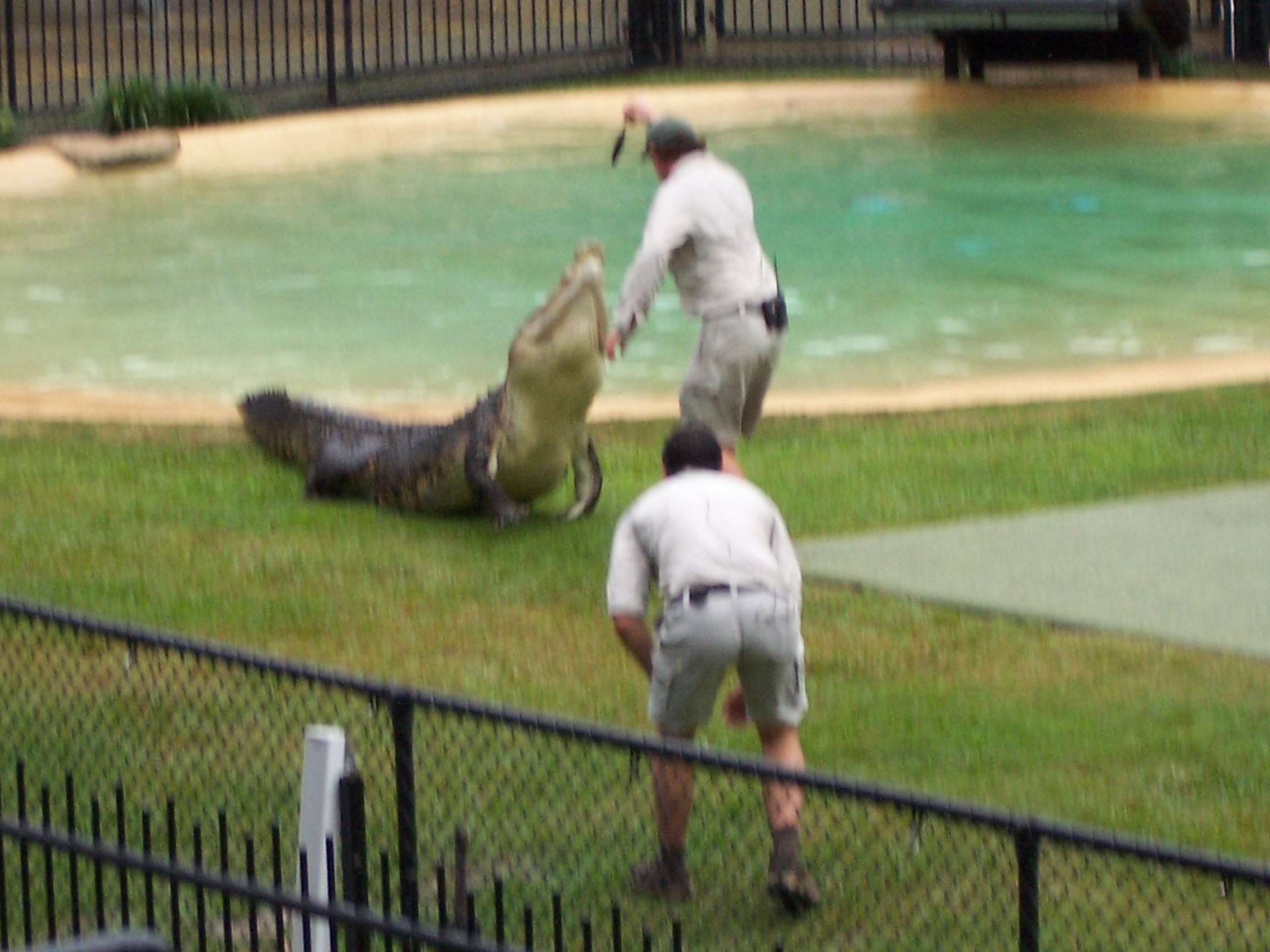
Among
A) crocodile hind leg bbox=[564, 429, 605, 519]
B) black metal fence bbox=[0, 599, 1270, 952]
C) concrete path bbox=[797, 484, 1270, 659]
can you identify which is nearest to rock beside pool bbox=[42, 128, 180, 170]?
crocodile hind leg bbox=[564, 429, 605, 519]

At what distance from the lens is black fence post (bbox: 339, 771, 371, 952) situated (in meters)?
4.59

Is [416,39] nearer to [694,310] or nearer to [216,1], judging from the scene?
[216,1]

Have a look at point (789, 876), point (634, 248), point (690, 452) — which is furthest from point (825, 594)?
point (634, 248)

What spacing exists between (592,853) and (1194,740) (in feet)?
6.56

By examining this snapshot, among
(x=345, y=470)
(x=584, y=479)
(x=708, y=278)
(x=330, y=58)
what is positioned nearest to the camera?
(x=708, y=278)

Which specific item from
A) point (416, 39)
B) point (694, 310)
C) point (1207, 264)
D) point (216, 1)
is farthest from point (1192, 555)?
point (216, 1)

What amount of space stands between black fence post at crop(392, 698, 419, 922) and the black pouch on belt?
4688 mm

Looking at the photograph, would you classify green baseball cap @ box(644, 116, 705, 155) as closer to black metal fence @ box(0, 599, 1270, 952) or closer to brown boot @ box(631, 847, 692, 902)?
black metal fence @ box(0, 599, 1270, 952)

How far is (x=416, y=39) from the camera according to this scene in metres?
33.0

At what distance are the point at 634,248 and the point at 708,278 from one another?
9642 mm

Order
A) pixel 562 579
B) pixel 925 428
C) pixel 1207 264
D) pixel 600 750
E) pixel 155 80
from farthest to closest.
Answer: pixel 155 80
pixel 1207 264
pixel 925 428
pixel 562 579
pixel 600 750

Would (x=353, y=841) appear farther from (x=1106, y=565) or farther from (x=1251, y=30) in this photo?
(x=1251, y=30)

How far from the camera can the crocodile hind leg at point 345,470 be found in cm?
1049

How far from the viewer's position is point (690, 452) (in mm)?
6301
